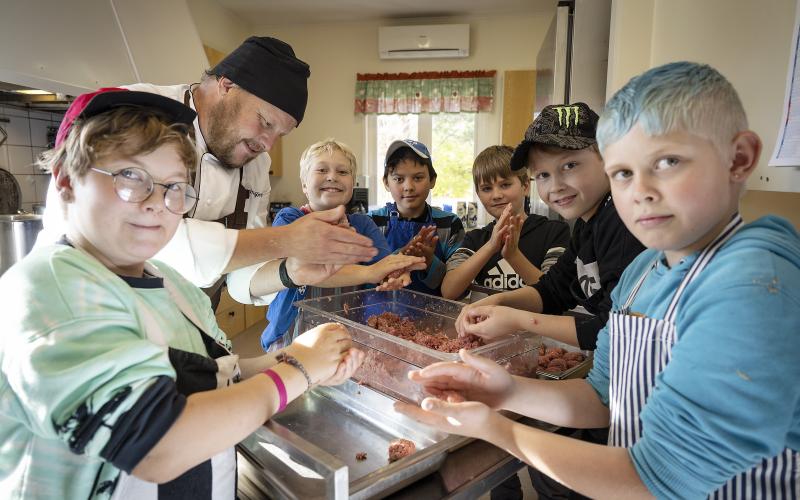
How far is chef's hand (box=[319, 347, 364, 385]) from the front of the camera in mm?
887

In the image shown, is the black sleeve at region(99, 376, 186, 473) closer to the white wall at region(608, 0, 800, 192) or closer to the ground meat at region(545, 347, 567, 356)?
the ground meat at region(545, 347, 567, 356)

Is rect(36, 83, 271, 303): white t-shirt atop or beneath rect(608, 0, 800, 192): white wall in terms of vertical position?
beneath

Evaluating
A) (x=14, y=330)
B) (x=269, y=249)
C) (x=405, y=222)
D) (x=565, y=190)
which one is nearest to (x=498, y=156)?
(x=405, y=222)

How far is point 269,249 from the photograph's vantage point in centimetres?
130

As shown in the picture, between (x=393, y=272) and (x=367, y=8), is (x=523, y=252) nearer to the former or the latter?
(x=393, y=272)

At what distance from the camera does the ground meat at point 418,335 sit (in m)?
1.23

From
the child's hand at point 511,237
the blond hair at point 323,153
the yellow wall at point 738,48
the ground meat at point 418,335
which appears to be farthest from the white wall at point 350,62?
the ground meat at point 418,335

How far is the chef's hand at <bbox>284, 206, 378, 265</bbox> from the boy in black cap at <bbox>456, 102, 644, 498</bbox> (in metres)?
0.37

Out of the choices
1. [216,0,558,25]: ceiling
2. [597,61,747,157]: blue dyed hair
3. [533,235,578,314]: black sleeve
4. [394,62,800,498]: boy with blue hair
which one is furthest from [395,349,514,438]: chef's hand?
[216,0,558,25]: ceiling

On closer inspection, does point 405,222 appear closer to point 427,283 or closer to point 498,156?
point 427,283

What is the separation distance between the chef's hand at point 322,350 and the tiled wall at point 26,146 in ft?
8.45

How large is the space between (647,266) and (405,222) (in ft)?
4.70

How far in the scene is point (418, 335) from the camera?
1.34 metres

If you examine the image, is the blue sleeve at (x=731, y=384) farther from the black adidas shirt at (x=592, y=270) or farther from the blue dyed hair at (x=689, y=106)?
the black adidas shirt at (x=592, y=270)
